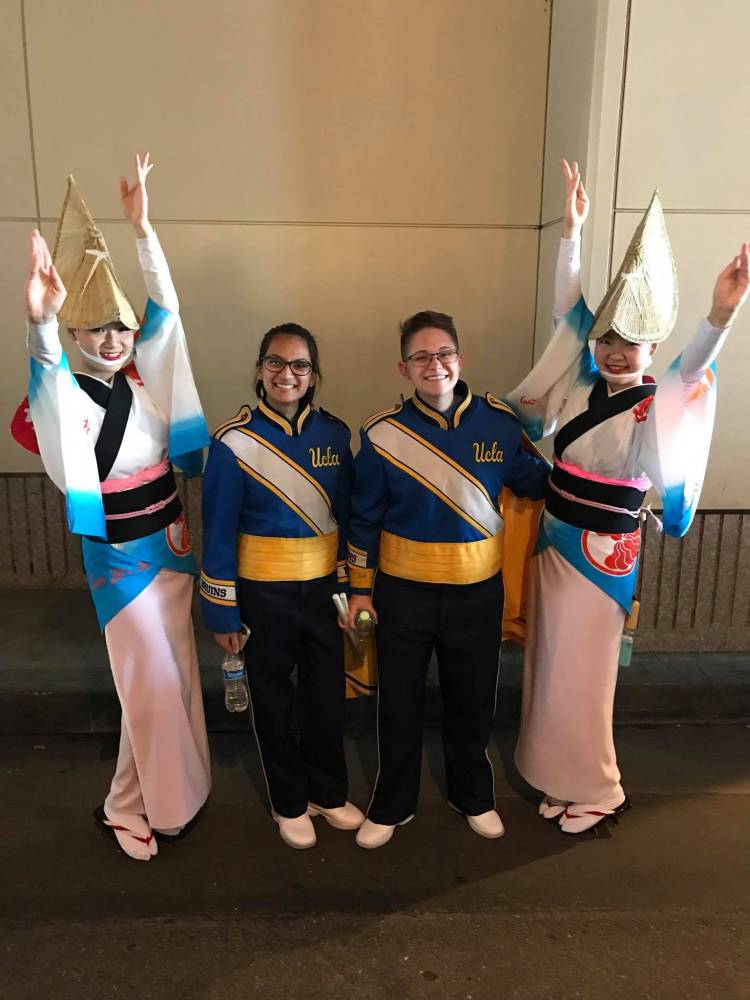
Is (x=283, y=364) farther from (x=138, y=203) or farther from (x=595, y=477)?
(x=595, y=477)

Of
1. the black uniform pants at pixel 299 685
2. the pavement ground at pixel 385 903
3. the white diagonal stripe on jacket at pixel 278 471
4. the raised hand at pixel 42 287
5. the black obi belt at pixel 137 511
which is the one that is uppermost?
the raised hand at pixel 42 287

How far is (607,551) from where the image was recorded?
2424mm

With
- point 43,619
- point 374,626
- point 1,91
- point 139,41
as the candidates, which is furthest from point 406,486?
point 1,91

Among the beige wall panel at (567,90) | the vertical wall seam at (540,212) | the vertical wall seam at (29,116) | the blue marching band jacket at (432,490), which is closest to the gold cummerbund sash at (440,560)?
the blue marching band jacket at (432,490)

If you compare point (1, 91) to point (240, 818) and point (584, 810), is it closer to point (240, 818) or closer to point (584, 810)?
point (240, 818)

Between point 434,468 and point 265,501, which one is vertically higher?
point 434,468

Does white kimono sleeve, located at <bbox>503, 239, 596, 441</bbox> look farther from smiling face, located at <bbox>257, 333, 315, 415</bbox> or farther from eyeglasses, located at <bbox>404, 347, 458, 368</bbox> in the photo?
smiling face, located at <bbox>257, 333, 315, 415</bbox>

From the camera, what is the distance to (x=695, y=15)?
Answer: 3010mm

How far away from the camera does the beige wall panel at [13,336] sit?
3.63 meters

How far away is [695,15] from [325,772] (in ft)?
10.7

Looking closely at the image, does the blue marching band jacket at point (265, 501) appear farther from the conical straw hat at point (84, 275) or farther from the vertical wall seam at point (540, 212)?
the vertical wall seam at point (540, 212)

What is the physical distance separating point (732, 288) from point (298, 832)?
2.14 metres

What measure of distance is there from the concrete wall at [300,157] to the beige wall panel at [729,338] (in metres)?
0.71

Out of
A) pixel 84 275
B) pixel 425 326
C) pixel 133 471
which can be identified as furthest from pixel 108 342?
pixel 425 326
